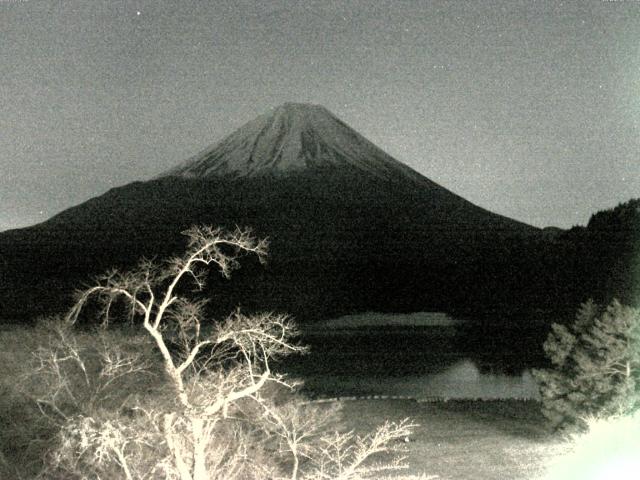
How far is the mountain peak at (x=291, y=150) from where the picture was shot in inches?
4749

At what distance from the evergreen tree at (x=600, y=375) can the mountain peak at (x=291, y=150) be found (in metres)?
103

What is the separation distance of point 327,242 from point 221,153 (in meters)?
42.4

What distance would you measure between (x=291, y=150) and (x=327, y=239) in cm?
3179

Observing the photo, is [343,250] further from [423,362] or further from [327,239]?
[423,362]

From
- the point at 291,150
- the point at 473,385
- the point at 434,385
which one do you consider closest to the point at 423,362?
the point at 434,385

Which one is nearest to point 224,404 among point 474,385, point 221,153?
point 474,385

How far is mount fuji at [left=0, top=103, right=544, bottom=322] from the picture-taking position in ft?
224

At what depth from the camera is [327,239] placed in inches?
3863

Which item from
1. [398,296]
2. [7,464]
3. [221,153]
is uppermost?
[221,153]

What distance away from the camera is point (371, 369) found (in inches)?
1179

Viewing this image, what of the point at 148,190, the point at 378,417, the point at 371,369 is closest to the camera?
the point at 378,417

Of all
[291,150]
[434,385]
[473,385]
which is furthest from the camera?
[291,150]

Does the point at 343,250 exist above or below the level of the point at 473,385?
above

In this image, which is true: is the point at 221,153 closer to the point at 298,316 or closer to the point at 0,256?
the point at 0,256
